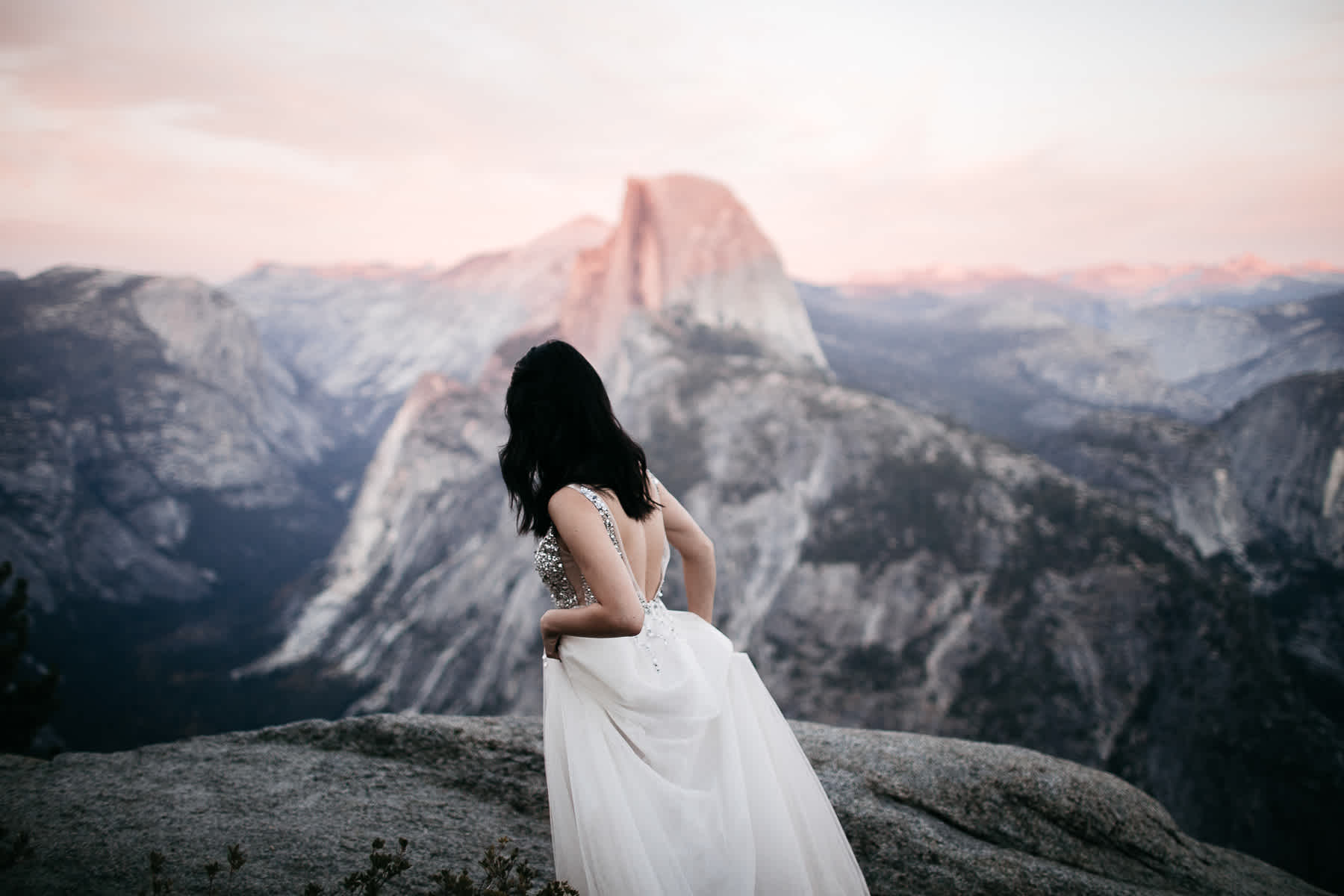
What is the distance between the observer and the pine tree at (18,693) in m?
20.9

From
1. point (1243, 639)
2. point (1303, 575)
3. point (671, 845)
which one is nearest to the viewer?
point (671, 845)

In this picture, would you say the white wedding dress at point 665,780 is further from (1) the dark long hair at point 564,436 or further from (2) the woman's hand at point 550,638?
(1) the dark long hair at point 564,436

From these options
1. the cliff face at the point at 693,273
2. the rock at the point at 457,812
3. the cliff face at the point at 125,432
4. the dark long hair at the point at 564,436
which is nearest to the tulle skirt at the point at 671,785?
the dark long hair at the point at 564,436

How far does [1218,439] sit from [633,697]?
9978cm

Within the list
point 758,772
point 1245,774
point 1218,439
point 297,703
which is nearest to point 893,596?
point 1245,774

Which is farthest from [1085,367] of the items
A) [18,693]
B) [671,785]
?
[18,693]

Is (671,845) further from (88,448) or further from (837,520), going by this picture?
(88,448)

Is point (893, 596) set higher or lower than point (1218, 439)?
lower

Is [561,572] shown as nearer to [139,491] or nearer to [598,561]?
Answer: [598,561]

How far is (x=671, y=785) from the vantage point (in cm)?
365

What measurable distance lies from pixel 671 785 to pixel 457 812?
12.0ft

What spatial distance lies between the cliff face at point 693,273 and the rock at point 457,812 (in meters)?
112

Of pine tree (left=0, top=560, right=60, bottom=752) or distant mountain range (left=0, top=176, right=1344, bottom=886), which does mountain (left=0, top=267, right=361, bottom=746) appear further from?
pine tree (left=0, top=560, right=60, bottom=752)

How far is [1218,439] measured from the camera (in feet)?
250
